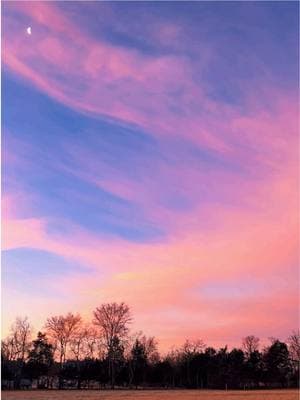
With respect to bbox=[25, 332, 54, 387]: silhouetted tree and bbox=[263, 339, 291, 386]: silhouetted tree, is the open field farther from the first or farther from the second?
bbox=[263, 339, 291, 386]: silhouetted tree

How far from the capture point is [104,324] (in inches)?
3780

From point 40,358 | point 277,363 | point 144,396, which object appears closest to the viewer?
point 144,396

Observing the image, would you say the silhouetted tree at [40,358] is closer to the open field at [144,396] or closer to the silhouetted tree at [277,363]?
the open field at [144,396]

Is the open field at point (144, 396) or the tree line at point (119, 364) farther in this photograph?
the tree line at point (119, 364)

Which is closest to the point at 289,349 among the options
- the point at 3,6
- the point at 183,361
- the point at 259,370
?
the point at 259,370

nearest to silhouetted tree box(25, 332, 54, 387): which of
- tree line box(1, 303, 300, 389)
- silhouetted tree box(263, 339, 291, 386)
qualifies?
tree line box(1, 303, 300, 389)

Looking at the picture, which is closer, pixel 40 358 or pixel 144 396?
pixel 144 396

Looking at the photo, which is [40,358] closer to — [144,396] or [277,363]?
[144,396]

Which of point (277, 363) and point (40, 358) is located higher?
point (40, 358)

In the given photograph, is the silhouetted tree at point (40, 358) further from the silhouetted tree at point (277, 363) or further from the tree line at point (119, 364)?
the silhouetted tree at point (277, 363)

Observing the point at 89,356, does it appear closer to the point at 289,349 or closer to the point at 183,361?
the point at 183,361

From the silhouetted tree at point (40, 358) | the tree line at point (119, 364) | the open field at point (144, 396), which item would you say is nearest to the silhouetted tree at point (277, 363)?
the tree line at point (119, 364)

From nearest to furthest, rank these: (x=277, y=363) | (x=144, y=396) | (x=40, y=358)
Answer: (x=144, y=396) → (x=40, y=358) → (x=277, y=363)

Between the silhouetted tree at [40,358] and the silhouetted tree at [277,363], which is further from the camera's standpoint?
the silhouetted tree at [277,363]
